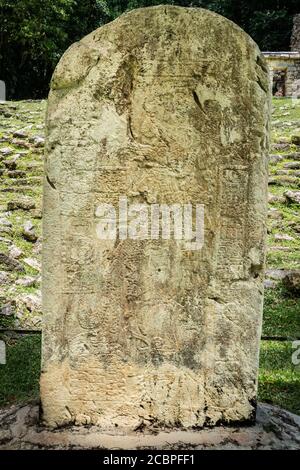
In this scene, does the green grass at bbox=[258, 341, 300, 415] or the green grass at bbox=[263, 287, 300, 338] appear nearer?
the green grass at bbox=[258, 341, 300, 415]

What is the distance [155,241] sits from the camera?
255cm

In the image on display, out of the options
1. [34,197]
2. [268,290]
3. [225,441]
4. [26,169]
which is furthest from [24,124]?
[225,441]

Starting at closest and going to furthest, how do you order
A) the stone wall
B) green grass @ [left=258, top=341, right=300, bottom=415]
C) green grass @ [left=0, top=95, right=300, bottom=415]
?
green grass @ [left=258, top=341, right=300, bottom=415]
green grass @ [left=0, top=95, right=300, bottom=415]
the stone wall

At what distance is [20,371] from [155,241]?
1777mm

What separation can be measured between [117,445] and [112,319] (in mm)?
599

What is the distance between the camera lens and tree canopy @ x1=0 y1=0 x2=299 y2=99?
1488cm

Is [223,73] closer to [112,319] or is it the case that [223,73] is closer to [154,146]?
[154,146]

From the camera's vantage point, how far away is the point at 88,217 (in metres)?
2.51

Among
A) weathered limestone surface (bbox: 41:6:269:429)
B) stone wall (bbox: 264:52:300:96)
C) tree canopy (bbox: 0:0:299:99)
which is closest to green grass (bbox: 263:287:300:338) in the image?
weathered limestone surface (bbox: 41:6:269:429)

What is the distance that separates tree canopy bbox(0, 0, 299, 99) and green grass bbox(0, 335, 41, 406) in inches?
505

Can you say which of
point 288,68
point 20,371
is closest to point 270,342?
point 20,371

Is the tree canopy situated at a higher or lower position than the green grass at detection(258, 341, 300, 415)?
higher

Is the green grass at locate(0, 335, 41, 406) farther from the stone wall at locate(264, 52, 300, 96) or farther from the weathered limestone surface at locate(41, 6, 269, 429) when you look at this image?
the stone wall at locate(264, 52, 300, 96)

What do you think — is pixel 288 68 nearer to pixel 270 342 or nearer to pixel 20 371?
pixel 270 342
